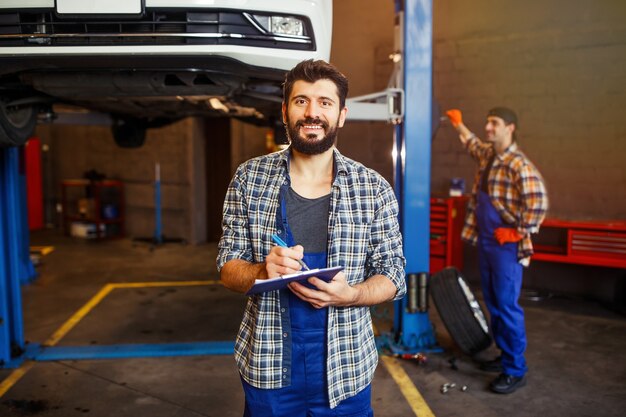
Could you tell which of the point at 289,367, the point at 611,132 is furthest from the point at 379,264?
the point at 611,132

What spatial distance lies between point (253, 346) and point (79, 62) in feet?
5.74

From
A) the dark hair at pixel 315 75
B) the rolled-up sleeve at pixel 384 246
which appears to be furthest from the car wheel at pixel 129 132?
the rolled-up sleeve at pixel 384 246

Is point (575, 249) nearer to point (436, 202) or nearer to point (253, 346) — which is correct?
point (436, 202)

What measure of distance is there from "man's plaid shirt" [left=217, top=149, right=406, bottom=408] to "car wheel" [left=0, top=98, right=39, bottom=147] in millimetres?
2092

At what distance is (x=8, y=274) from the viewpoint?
3.99 metres

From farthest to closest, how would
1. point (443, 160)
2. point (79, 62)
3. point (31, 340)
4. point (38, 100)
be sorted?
point (443, 160) → point (31, 340) → point (38, 100) → point (79, 62)

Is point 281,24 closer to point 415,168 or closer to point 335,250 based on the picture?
point 335,250

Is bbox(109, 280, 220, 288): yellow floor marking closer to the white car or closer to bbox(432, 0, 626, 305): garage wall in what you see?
bbox(432, 0, 626, 305): garage wall

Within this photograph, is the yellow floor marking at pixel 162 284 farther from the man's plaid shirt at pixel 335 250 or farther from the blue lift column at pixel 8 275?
the man's plaid shirt at pixel 335 250

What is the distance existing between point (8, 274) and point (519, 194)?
11.8ft

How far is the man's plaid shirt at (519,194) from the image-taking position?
11.6 ft

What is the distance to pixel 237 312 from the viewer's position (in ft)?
17.4

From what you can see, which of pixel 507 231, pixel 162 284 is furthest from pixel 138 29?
pixel 162 284

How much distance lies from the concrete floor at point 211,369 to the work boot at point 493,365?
0.17 ft
